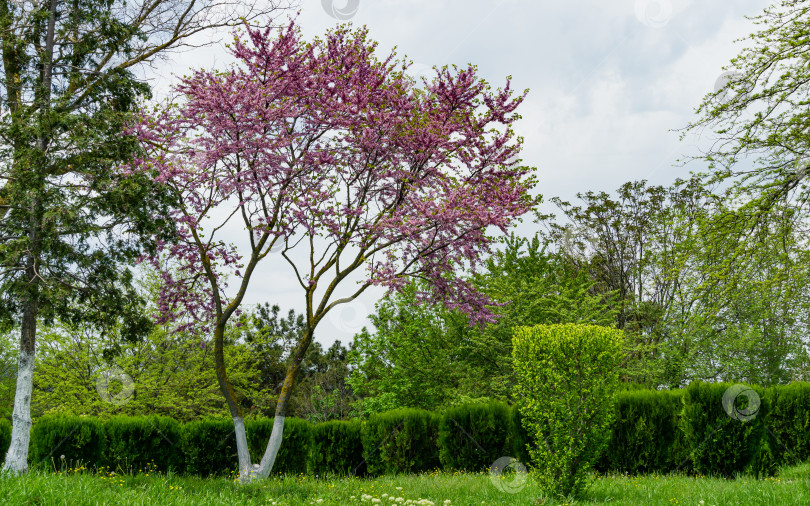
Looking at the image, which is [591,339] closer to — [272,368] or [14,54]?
[14,54]

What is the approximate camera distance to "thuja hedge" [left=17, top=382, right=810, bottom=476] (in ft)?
33.0

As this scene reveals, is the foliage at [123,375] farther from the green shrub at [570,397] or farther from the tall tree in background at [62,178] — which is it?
the green shrub at [570,397]

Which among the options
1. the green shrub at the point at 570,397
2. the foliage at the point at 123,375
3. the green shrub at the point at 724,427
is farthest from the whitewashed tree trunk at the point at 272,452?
the foliage at the point at 123,375

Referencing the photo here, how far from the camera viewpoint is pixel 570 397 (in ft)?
24.2

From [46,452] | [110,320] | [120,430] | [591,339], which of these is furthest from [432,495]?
[46,452]

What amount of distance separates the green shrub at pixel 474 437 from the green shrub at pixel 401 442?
407 mm

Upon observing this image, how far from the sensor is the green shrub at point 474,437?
11.9 m

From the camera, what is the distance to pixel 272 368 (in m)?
34.7

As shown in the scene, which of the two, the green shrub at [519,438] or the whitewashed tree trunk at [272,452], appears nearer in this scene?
the whitewashed tree trunk at [272,452]

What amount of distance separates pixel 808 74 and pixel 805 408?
5.99 meters
